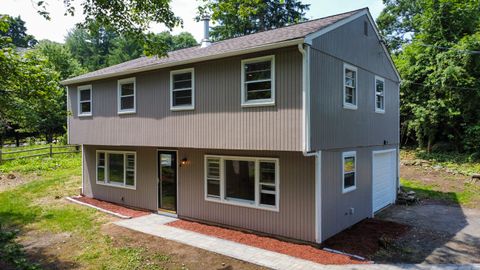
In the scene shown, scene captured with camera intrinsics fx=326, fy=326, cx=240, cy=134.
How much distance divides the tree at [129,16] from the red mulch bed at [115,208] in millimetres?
6852

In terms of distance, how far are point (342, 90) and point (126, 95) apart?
7.91m

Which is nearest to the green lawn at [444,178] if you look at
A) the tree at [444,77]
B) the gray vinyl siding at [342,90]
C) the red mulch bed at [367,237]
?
the tree at [444,77]

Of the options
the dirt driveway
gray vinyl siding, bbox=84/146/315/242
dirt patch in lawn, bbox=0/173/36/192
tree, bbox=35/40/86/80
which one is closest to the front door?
gray vinyl siding, bbox=84/146/315/242

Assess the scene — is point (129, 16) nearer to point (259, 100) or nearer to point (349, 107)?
point (259, 100)

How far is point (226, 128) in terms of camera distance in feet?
30.7

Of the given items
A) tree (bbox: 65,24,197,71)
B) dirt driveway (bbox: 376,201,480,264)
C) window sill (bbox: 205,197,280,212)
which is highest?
tree (bbox: 65,24,197,71)

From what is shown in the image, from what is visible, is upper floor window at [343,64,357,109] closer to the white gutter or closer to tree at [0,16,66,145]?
the white gutter

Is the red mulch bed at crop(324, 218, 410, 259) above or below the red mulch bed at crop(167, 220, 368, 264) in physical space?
above

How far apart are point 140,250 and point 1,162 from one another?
17.8m

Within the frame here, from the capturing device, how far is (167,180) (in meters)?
12.2

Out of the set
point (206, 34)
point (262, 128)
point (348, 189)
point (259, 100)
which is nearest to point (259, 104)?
point (259, 100)

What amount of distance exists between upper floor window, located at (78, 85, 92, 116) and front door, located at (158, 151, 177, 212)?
4.22 m

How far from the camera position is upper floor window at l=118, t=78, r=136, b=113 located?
12.2 m

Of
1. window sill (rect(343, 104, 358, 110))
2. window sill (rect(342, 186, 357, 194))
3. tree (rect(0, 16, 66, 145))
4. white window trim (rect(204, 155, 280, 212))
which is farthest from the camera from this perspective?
window sill (rect(342, 186, 357, 194))
